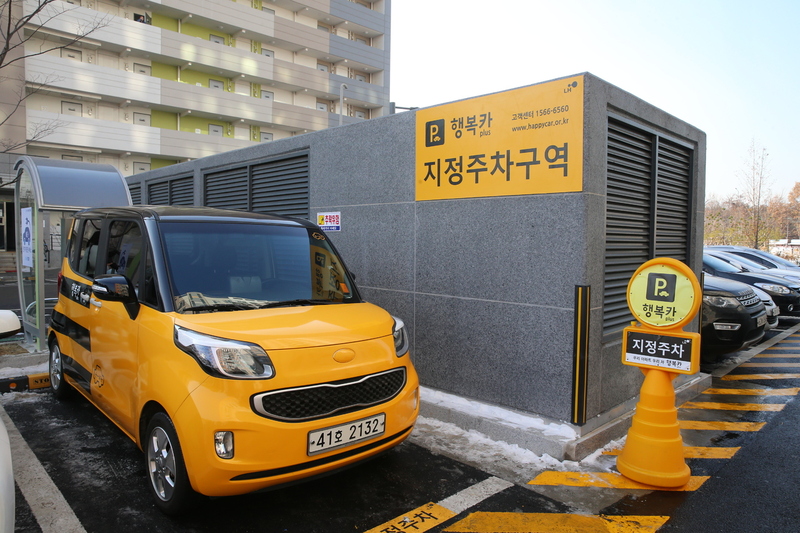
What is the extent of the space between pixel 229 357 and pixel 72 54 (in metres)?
33.7

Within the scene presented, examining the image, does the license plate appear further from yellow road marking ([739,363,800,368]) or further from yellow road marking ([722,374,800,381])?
yellow road marking ([739,363,800,368])

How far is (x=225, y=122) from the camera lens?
118 ft

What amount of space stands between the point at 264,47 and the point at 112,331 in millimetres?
38833

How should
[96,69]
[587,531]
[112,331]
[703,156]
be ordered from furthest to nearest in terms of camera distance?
[96,69] < [703,156] < [112,331] < [587,531]

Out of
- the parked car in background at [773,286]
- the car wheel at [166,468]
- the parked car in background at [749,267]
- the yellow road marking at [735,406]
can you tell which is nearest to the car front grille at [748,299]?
the yellow road marking at [735,406]

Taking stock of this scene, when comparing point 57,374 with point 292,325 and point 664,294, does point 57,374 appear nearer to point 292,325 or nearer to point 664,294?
point 292,325

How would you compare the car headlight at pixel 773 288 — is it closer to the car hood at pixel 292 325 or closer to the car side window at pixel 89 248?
the car hood at pixel 292 325

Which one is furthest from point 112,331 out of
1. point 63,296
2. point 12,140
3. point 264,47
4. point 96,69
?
point 264,47

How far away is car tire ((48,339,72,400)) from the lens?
513 centimetres

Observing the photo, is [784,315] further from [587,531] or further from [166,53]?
[166,53]

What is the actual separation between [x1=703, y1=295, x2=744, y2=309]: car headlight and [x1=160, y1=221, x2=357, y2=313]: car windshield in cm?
556

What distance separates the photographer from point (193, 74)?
34.5 meters

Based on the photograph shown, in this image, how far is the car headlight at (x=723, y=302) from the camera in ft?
23.1

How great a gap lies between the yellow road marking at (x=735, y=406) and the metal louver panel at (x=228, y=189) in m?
6.83
